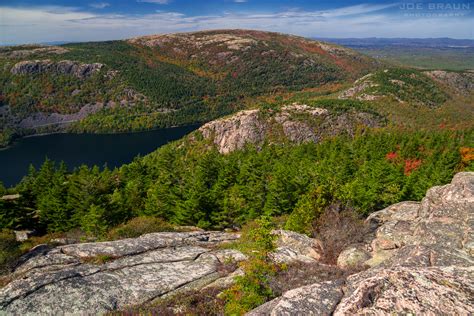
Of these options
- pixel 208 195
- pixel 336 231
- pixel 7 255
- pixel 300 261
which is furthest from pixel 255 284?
pixel 208 195

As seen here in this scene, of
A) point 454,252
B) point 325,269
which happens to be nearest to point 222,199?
point 325,269

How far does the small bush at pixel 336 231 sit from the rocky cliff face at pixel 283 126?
12835 centimetres

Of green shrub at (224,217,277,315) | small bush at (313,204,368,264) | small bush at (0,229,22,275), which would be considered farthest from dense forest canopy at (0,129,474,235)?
green shrub at (224,217,277,315)

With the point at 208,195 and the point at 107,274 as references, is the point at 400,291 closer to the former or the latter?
the point at 107,274

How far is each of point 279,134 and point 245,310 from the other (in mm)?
151873

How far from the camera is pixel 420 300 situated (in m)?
9.13

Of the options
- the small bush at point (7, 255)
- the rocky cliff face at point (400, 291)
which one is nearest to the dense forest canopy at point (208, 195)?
the small bush at point (7, 255)

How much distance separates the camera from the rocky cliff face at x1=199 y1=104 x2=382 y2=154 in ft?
530

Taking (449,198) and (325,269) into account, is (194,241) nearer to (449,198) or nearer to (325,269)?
(325,269)

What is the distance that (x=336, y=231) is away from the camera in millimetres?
25953

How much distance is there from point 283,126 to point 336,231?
141419 mm

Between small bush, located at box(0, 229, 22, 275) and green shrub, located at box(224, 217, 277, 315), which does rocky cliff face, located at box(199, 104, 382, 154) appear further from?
green shrub, located at box(224, 217, 277, 315)

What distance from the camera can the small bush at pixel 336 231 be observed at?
24578mm

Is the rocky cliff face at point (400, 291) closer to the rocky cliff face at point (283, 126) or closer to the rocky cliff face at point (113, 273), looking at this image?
the rocky cliff face at point (113, 273)
